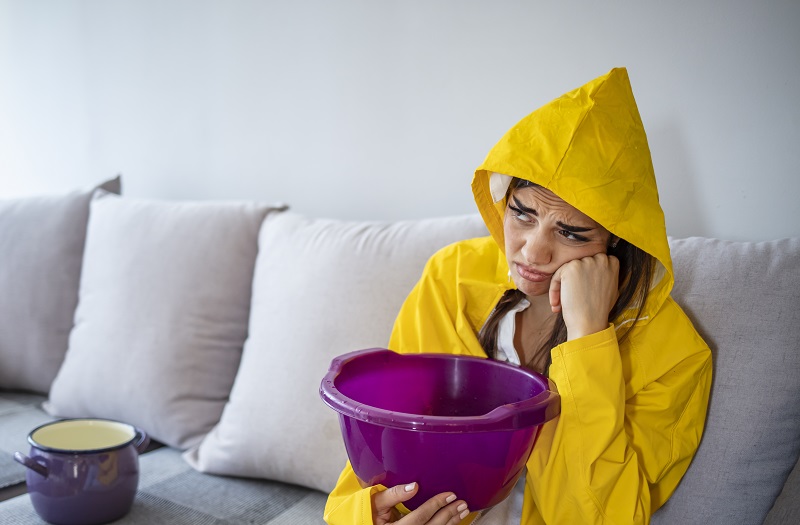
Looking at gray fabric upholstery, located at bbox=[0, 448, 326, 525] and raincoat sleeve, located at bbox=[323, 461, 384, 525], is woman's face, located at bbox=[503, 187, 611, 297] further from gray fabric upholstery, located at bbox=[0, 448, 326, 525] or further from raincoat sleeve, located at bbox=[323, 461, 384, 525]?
gray fabric upholstery, located at bbox=[0, 448, 326, 525]

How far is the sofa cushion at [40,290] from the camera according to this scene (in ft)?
6.08

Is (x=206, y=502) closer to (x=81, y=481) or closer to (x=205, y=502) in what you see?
(x=205, y=502)

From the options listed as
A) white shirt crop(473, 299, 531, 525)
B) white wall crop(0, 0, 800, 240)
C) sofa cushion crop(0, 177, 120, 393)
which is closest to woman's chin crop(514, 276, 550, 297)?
white shirt crop(473, 299, 531, 525)

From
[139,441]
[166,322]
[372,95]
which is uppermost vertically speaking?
[372,95]

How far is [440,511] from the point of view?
33.2 inches

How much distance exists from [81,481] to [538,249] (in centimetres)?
81

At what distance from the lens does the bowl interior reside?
1004 millimetres

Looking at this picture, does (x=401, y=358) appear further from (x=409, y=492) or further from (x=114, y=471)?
(x=114, y=471)

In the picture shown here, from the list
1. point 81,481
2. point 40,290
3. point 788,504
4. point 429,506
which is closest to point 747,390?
point 788,504

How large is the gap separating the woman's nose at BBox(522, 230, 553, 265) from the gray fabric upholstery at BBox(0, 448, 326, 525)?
59 cm

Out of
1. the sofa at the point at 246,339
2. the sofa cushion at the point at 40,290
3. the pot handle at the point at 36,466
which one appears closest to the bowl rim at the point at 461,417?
the sofa at the point at 246,339

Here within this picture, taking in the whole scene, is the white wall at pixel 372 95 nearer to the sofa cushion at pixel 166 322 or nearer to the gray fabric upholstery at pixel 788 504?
the sofa cushion at pixel 166 322

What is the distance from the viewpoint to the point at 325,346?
1.33 meters

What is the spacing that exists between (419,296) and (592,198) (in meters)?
0.34
